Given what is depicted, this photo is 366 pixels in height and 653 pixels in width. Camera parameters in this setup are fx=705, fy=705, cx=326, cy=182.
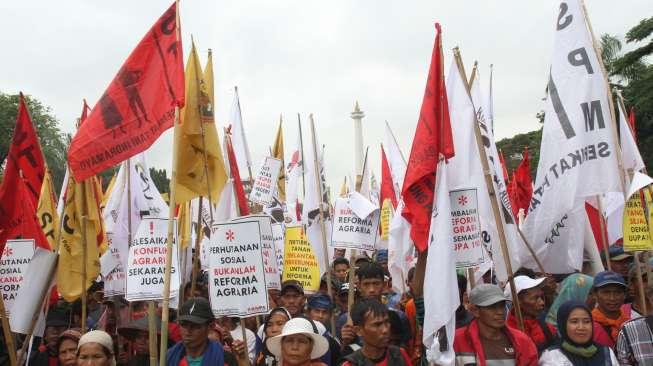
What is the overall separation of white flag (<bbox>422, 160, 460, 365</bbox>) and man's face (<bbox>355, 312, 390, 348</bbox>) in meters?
0.41

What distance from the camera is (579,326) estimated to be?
181 inches

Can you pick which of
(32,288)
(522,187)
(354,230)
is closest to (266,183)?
(354,230)

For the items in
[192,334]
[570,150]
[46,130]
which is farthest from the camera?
[46,130]

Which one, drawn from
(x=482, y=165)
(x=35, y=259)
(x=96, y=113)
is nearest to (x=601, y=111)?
(x=482, y=165)

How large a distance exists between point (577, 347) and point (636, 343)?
0.61m

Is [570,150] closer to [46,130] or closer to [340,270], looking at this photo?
[340,270]

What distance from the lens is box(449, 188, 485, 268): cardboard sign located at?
5414mm

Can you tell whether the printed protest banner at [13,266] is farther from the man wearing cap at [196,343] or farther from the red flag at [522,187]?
the red flag at [522,187]

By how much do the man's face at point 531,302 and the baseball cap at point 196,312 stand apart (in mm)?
2523

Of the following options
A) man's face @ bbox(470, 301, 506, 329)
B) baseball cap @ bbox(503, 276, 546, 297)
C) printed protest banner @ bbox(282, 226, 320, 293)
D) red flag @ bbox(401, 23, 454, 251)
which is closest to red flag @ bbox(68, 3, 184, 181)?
red flag @ bbox(401, 23, 454, 251)

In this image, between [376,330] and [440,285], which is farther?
[440,285]

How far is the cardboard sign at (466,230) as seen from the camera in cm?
541

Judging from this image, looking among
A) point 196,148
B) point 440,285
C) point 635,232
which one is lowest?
point 440,285

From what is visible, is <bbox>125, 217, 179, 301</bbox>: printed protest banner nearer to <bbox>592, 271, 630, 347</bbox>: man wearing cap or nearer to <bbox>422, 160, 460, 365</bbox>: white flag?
<bbox>422, 160, 460, 365</bbox>: white flag
